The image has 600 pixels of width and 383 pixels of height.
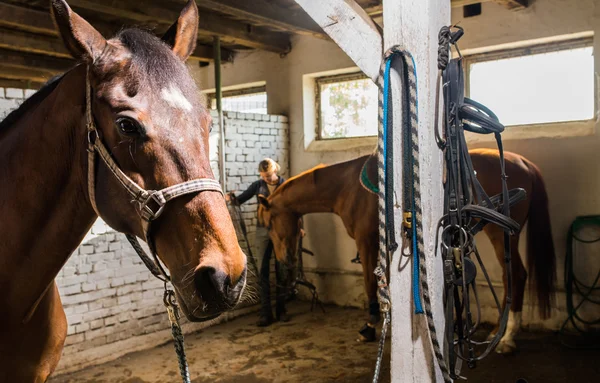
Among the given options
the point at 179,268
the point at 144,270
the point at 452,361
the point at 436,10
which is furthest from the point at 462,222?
the point at 144,270

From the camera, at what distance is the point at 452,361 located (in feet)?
5.65

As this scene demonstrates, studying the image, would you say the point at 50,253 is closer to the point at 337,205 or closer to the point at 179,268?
the point at 179,268

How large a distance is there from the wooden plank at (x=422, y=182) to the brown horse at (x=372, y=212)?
8.08 ft

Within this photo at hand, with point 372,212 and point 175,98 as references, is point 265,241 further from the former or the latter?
point 175,98

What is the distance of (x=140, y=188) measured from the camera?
1.18 m

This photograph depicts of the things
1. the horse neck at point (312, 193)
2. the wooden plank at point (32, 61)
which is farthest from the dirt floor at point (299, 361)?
the wooden plank at point (32, 61)

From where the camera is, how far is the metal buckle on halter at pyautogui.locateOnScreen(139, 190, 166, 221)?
115 centimetres

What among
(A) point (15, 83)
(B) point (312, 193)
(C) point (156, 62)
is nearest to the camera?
(C) point (156, 62)

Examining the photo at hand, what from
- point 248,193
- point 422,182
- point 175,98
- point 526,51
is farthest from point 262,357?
point 526,51

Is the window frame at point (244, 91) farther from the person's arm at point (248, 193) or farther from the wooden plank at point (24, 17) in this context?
the wooden plank at point (24, 17)

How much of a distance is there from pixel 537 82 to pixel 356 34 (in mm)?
3519

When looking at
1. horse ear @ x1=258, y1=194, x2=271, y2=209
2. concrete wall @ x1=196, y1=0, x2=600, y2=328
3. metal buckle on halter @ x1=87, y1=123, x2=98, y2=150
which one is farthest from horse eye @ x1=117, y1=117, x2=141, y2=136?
concrete wall @ x1=196, y1=0, x2=600, y2=328

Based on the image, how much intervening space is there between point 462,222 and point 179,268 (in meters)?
1.07

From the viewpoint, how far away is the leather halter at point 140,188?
1.15m
